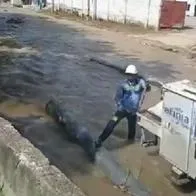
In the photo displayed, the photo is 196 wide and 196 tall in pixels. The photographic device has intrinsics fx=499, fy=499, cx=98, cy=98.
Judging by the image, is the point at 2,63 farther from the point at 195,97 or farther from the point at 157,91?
the point at 195,97

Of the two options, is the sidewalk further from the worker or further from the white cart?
the white cart

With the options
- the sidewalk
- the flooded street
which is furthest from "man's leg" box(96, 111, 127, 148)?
the sidewalk

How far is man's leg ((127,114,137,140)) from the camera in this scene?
34.8ft

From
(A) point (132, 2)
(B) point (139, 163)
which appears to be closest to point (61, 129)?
(B) point (139, 163)

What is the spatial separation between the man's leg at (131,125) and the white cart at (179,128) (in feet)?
5.77

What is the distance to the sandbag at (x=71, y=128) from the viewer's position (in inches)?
410

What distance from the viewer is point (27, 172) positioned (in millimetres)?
5477

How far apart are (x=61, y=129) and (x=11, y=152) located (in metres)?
5.94

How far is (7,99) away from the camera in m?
14.8

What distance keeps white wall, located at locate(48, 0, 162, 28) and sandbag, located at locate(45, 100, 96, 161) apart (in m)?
20.1

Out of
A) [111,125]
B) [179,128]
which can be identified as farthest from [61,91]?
[179,128]

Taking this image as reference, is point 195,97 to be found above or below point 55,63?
above

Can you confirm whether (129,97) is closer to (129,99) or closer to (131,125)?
(129,99)

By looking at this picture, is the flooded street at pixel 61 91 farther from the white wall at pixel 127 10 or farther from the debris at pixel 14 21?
the debris at pixel 14 21
